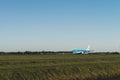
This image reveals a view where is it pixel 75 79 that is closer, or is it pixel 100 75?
pixel 75 79

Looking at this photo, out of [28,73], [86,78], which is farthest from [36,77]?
[86,78]

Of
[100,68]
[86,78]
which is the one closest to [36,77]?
[86,78]

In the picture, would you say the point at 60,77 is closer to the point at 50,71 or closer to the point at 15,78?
the point at 50,71

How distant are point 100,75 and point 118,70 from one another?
8782mm

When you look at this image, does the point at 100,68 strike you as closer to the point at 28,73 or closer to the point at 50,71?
the point at 50,71

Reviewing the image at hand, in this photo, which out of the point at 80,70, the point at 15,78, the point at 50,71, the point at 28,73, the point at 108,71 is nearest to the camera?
the point at 15,78

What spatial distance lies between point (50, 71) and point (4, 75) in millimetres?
8178

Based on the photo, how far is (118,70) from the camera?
59.4 meters

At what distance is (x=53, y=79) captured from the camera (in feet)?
140

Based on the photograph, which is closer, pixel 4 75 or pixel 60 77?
pixel 4 75

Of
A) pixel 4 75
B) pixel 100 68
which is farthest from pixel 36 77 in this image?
pixel 100 68

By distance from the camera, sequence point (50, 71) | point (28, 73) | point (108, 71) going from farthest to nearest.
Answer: point (108, 71)
point (50, 71)
point (28, 73)

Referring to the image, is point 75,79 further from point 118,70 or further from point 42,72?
point 118,70

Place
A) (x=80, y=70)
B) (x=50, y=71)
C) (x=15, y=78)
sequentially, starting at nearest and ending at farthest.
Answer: (x=15, y=78)
(x=50, y=71)
(x=80, y=70)
